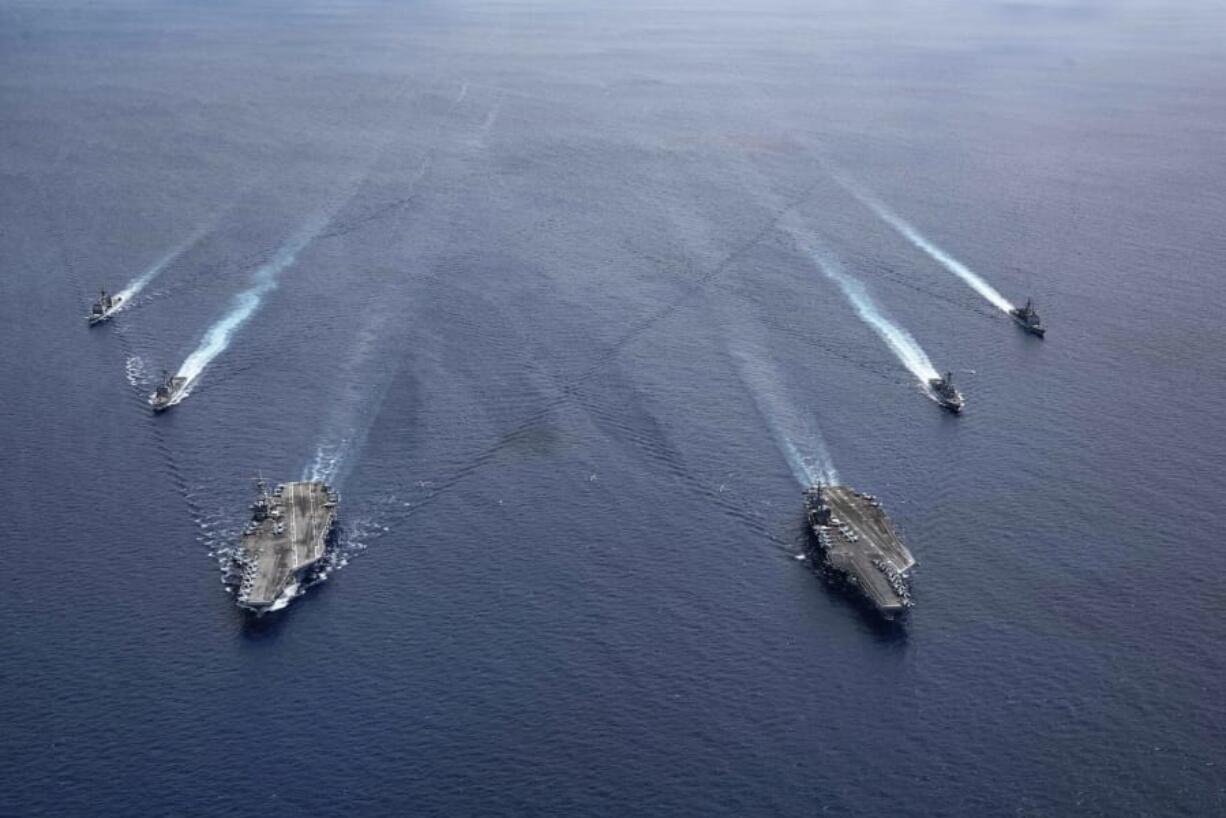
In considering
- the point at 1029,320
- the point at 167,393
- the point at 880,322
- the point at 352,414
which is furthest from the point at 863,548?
the point at 167,393

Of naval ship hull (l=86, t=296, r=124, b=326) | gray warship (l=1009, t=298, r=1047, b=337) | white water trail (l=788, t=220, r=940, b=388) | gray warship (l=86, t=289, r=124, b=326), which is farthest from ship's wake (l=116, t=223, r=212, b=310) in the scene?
gray warship (l=1009, t=298, r=1047, b=337)

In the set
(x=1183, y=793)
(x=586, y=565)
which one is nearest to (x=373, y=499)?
(x=586, y=565)

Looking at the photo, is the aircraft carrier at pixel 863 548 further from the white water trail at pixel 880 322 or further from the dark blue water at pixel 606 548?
the white water trail at pixel 880 322

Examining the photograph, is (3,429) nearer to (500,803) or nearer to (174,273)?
(174,273)

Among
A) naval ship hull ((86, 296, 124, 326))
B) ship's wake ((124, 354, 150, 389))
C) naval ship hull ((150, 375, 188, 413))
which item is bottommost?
ship's wake ((124, 354, 150, 389))

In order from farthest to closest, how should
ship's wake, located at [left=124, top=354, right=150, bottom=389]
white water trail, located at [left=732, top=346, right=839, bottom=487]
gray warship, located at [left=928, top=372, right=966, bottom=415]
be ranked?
ship's wake, located at [left=124, top=354, right=150, bottom=389] → gray warship, located at [left=928, top=372, right=966, bottom=415] → white water trail, located at [left=732, top=346, right=839, bottom=487]

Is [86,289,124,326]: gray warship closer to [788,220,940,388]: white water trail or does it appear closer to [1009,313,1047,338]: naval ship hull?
[788,220,940,388]: white water trail

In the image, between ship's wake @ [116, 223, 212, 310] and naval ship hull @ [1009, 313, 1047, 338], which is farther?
ship's wake @ [116, 223, 212, 310]
